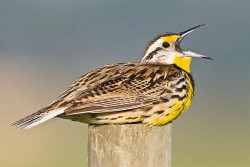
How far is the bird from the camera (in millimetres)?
2029

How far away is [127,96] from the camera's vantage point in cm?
218

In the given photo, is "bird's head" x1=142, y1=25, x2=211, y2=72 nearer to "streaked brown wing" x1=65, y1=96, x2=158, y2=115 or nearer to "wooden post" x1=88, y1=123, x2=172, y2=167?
"streaked brown wing" x1=65, y1=96, x2=158, y2=115

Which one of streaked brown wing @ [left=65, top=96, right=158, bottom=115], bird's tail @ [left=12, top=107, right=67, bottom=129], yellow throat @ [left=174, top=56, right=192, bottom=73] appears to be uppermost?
yellow throat @ [left=174, top=56, right=192, bottom=73]

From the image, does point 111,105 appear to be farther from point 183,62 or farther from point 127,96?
point 183,62

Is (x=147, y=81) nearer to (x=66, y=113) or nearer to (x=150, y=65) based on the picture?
(x=150, y=65)

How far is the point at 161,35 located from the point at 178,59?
0.14 m

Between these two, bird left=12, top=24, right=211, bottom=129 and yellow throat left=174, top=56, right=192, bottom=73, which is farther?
yellow throat left=174, top=56, right=192, bottom=73

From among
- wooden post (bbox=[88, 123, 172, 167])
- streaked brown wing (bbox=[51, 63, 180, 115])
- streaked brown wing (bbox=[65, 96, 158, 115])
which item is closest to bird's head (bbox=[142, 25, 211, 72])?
streaked brown wing (bbox=[51, 63, 180, 115])

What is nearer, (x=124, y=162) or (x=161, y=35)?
(x=124, y=162)

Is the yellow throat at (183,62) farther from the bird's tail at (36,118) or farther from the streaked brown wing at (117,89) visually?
the bird's tail at (36,118)

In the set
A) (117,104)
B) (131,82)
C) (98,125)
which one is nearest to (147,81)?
(131,82)

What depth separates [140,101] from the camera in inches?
86.7

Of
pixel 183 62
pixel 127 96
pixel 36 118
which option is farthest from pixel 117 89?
pixel 183 62

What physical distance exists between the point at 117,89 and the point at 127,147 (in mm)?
368
